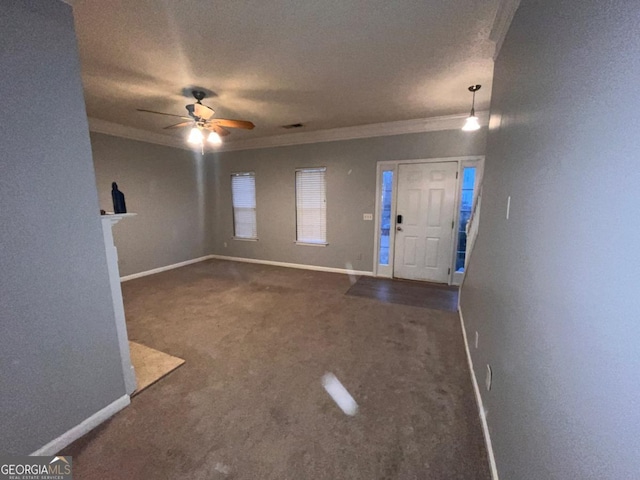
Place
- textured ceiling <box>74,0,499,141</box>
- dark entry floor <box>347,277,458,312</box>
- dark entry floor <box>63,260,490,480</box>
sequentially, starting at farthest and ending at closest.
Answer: dark entry floor <box>347,277,458,312</box>
textured ceiling <box>74,0,499,141</box>
dark entry floor <box>63,260,490,480</box>

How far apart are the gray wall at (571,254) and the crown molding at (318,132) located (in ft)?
8.61

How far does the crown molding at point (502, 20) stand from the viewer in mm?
1519

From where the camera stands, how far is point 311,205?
504 cm

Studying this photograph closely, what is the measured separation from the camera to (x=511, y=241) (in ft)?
4.43

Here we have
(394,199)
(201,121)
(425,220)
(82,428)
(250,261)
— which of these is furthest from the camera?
(250,261)

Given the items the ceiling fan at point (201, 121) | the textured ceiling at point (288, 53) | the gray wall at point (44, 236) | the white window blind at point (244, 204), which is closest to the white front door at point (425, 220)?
the textured ceiling at point (288, 53)

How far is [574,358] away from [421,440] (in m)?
1.16

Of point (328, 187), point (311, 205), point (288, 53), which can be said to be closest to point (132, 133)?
point (311, 205)

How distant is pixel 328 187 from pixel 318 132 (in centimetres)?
99

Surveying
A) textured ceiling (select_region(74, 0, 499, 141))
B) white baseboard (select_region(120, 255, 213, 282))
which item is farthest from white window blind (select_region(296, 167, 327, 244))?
white baseboard (select_region(120, 255, 213, 282))

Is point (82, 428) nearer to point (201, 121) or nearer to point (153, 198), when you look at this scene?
point (201, 121)

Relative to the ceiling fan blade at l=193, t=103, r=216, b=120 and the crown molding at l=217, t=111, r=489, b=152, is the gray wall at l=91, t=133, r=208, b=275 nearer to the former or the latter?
the crown molding at l=217, t=111, r=489, b=152
